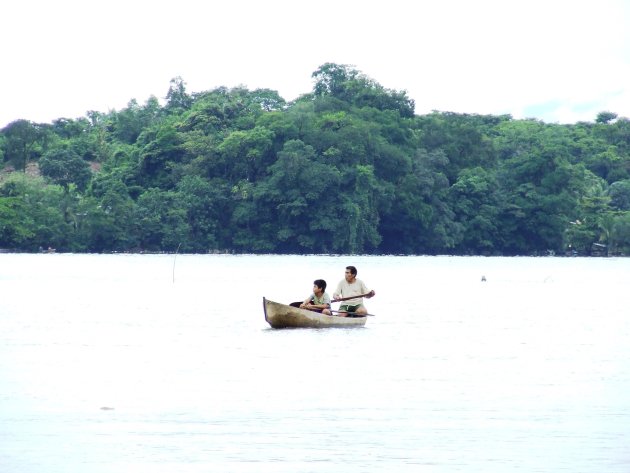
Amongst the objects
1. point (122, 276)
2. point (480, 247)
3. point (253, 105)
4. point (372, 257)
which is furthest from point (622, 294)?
point (253, 105)

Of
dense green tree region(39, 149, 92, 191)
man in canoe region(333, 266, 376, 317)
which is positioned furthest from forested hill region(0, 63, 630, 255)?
man in canoe region(333, 266, 376, 317)

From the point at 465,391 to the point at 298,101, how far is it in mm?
90288

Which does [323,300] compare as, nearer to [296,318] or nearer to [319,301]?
[319,301]

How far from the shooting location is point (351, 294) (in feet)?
87.5

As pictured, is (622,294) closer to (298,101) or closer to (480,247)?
(480,247)

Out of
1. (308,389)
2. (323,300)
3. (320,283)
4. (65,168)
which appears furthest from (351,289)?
(65,168)

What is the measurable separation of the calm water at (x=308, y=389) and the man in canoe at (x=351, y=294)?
0.50 metres

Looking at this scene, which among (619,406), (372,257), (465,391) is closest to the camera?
(619,406)

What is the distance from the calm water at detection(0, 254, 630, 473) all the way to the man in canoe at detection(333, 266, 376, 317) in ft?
1.63

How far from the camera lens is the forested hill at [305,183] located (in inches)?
3477

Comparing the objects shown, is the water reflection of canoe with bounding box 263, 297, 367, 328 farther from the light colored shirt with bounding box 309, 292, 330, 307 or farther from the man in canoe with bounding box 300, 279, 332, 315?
the light colored shirt with bounding box 309, 292, 330, 307

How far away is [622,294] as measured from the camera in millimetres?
48719

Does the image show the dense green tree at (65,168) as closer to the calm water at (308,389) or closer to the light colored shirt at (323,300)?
the calm water at (308,389)

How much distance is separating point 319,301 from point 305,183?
61478 mm
